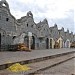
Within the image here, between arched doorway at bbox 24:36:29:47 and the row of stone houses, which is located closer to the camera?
the row of stone houses

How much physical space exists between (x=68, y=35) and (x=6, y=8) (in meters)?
33.3

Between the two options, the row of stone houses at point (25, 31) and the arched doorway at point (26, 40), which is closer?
the row of stone houses at point (25, 31)

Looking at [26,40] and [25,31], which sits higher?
[25,31]

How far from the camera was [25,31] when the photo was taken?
3338 cm

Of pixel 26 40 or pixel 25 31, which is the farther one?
pixel 26 40

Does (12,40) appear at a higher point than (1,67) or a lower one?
higher

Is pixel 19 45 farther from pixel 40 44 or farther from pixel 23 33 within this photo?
pixel 40 44

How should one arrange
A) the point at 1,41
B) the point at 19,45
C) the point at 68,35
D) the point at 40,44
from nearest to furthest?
the point at 1,41, the point at 19,45, the point at 40,44, the point at 68,35

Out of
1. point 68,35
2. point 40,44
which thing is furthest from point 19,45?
point 68,35

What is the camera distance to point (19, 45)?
29.5 meters

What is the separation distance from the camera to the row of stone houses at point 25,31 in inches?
1111

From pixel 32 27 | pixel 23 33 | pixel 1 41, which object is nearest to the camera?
pixel 1 41

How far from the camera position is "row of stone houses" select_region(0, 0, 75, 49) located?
28.2 metres

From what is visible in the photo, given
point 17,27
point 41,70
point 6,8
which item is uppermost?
point 6,8
